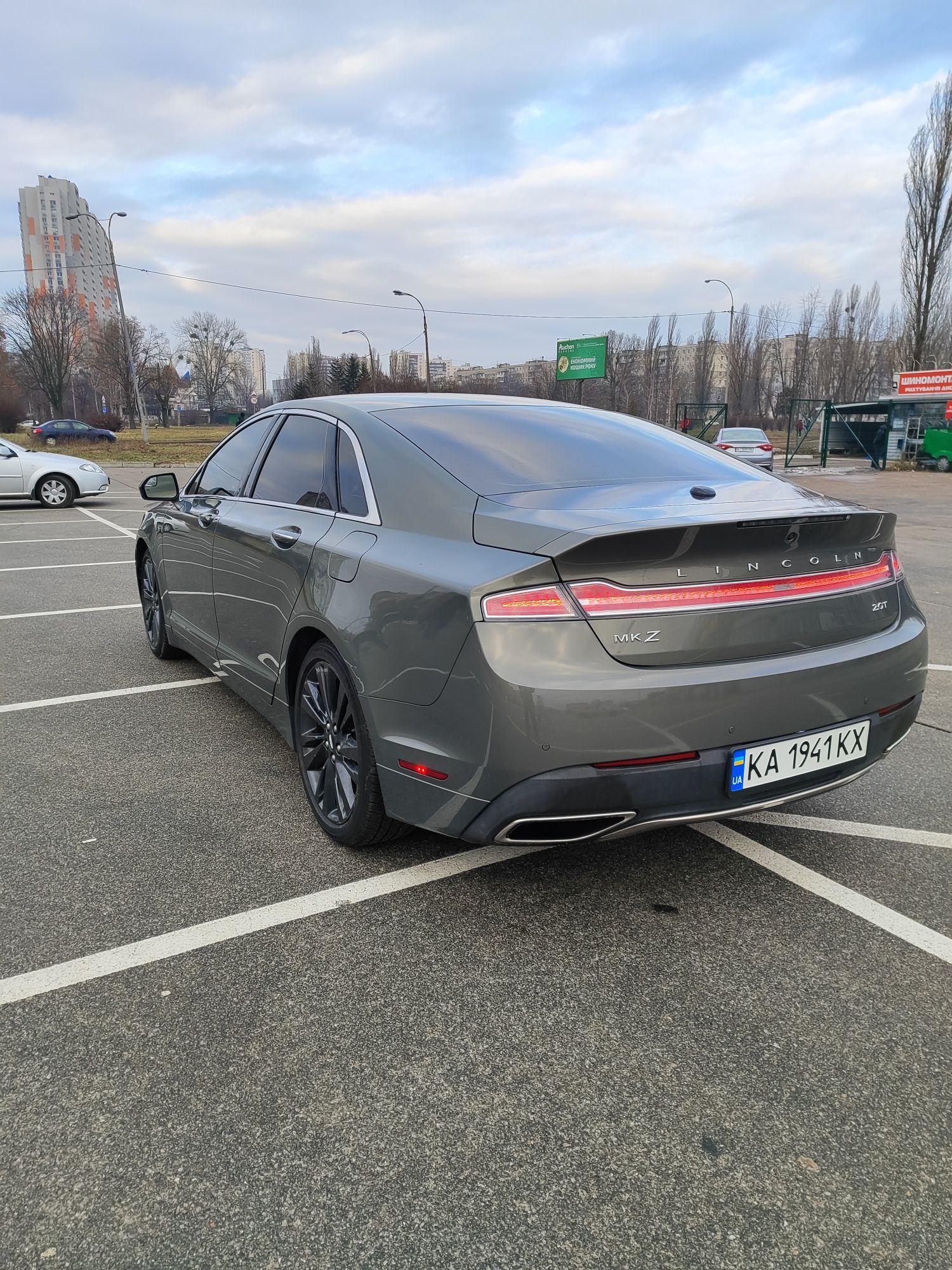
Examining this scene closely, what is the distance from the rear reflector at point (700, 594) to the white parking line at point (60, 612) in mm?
5880

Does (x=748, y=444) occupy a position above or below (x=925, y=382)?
below

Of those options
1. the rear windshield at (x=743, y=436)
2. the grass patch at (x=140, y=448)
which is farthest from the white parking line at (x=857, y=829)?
the rear windshield at (x=743, y=436)

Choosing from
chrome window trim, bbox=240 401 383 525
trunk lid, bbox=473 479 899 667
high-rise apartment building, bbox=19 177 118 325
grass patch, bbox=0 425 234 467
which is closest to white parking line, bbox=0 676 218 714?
chrome window trim, bbox=240 401 383 525

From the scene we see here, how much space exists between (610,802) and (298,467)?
208 centimetres

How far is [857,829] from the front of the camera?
3.34 metres

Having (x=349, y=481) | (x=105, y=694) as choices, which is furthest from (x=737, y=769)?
(x=105, y=694)

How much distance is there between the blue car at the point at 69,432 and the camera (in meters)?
46.8

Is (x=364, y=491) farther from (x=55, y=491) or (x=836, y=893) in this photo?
(x=55, y=491)

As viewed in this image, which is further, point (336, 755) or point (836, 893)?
point (336, 755)

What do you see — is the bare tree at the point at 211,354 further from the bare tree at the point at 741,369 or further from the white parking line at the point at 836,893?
the white parking line at the point at 836,893

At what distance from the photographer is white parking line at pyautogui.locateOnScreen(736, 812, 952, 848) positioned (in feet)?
10.6

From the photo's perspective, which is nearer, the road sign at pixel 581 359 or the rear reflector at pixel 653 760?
the rear reflector at pixel 653 760

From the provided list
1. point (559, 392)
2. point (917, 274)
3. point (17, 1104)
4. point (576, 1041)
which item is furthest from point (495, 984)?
point (559, 392)

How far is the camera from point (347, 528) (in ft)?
10.1
